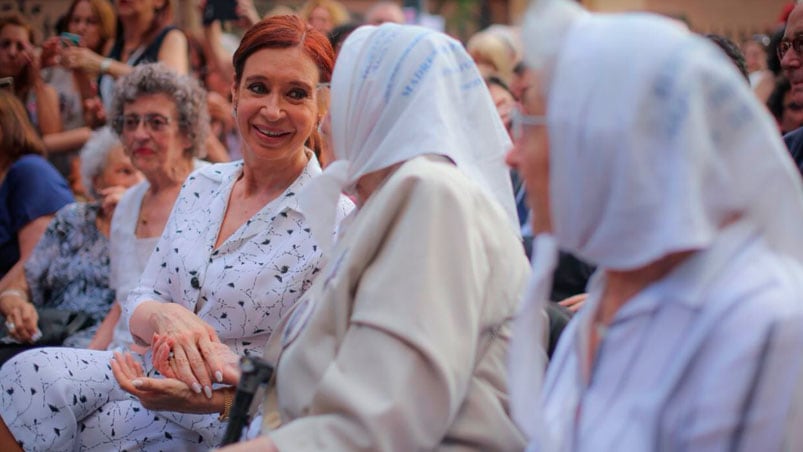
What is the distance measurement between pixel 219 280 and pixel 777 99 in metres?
3.06

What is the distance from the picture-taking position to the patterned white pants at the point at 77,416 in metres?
3.12

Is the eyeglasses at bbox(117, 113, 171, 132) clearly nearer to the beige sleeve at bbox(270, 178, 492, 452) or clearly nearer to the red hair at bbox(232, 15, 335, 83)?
the red hair at bbox(232, 15, 335, 83)

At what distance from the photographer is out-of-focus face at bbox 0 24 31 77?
20.9 feet

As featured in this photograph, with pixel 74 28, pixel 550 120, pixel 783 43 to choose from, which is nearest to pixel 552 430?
pixel 550 120

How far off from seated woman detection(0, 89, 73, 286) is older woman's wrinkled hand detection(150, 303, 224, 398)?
7.02 ft

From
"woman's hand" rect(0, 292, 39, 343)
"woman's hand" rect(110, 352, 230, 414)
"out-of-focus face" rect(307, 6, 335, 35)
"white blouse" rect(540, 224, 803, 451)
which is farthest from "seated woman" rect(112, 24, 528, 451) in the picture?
"out-of-focus face" rect(307, 6, 335, 35)

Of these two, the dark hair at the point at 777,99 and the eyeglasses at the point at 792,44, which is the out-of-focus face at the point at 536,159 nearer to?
the eyeglasses at the point at 792,44

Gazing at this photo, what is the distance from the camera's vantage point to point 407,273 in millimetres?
2057

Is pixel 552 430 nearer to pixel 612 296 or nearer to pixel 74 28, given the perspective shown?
pixel 612 296

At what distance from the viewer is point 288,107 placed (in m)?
3.29

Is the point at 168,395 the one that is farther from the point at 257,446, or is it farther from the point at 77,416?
the point at 257,446

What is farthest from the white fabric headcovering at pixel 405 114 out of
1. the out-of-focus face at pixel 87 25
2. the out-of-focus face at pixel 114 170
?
the out-of-focus face at pixel 87 25

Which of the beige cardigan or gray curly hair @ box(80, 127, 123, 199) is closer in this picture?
the beige cardigan

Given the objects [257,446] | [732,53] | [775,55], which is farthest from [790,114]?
[257,446]
